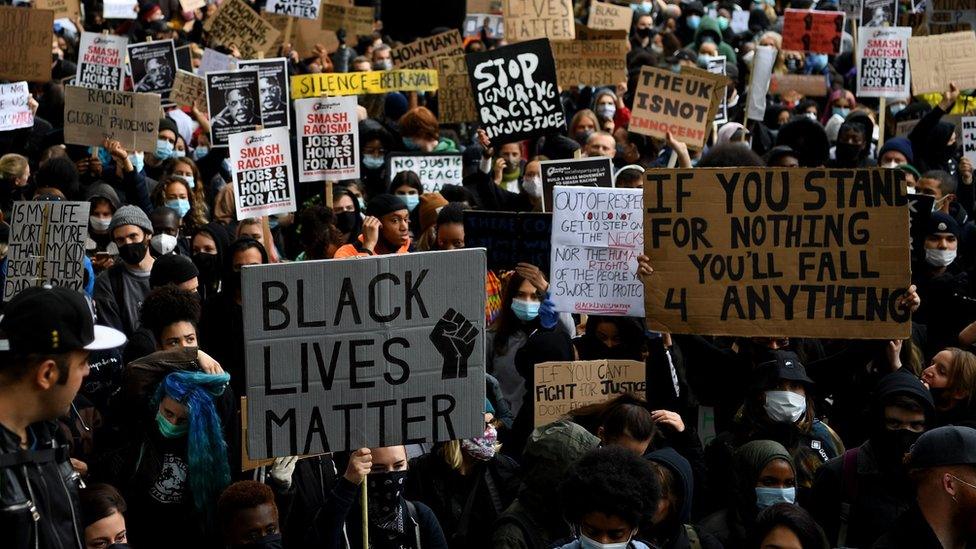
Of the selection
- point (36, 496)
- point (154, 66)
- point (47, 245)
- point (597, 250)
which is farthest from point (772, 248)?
point (154, 66)

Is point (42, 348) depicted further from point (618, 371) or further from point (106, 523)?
point (618, 371)

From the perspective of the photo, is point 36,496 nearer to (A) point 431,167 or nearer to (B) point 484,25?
(A) point 431,167

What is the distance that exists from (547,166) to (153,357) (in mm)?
4671

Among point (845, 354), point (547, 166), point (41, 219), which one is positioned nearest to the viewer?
point (845, 354)

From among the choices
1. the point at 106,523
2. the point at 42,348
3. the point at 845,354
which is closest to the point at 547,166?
Result: the point at 845,354

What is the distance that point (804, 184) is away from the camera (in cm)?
680

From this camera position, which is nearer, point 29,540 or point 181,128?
point 29,540

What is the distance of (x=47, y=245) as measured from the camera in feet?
27.6

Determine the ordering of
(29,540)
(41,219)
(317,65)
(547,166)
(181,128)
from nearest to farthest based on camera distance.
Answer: (29,540) → (41,219) → (547,166) → (181,128) → (317,65)

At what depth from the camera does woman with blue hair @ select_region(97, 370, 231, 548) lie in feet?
19.4

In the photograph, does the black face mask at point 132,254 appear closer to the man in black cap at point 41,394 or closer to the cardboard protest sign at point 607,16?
the man in black cap at point 41,394

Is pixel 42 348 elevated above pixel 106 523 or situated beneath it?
elevated above

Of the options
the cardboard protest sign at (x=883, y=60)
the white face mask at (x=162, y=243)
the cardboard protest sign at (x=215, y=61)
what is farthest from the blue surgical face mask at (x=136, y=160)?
the cardboard protest sign at (x=883, y=60)

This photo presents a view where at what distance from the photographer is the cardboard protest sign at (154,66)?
15.2 m
